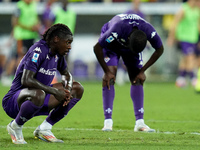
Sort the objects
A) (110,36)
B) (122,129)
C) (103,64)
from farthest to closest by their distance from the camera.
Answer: (122,129) < (103,64) < (110,36)

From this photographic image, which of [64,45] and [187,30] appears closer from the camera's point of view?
[64,45]

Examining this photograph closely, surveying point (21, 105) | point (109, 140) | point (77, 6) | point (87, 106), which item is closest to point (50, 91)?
point (21, 105)

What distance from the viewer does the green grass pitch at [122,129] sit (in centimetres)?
526

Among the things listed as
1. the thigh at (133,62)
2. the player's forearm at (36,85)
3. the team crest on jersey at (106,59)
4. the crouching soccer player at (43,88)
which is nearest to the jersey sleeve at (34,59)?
the crouching soccer player at (43,88)

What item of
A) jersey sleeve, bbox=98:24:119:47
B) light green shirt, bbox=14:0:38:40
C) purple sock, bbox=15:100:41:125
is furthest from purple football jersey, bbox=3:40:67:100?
light green shirt, bbox=14:0:38:40

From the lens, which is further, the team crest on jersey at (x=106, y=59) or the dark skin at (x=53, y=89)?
the team crest on jersey at (x=106, y=59)

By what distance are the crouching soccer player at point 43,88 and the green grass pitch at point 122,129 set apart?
24cm

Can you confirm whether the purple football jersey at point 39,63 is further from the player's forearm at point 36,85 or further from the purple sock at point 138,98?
the purple sock at point 138,98

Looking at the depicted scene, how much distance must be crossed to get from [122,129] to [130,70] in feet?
2.79

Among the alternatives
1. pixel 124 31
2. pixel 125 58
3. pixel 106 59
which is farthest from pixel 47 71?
pixel 125 58

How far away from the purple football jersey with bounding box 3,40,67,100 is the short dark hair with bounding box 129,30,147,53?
102 cm

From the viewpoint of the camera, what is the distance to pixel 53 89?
212 inches

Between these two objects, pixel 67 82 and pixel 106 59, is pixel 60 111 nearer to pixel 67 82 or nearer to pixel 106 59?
pixel 67 82

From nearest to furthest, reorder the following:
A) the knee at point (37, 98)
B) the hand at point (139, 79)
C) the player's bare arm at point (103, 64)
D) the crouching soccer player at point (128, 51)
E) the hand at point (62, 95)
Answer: the knee at point (37, 98) < the hand at point (62, 95) < the crouching soccer player at point (128, 51) < the player's bare arm at point (103, 64) < the hand at point (139, 79)
